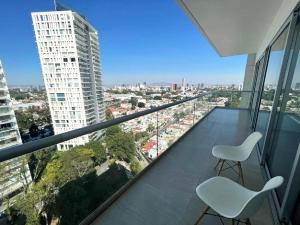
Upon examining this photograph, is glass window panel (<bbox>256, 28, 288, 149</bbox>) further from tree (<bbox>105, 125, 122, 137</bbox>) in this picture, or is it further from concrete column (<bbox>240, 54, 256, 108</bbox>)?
concrete column (<bbox>240, 54, 256, 108</bbox>)

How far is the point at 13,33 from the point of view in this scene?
1024 cm

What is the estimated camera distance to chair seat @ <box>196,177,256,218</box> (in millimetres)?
1229

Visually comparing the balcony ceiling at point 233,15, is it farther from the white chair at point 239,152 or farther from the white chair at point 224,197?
the white chair at point 224,197

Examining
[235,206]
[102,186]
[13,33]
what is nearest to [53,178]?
[102,186]

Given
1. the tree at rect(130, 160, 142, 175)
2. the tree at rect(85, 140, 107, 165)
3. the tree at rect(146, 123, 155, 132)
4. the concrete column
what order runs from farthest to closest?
the concrete column → the tree at rect(146, 123, 155, 132) → the tree at rect(130, 160, 142, 175) → the tree at rect(85, 140, 107, 165)

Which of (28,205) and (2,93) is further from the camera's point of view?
(2,93)

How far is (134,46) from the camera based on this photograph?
731 inches

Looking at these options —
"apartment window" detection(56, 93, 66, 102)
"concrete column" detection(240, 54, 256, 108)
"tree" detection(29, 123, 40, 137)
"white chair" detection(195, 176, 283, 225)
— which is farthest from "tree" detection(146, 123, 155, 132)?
"concrete column" detection(240, 54, 256, 108)

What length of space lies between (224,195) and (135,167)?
1.29 meters

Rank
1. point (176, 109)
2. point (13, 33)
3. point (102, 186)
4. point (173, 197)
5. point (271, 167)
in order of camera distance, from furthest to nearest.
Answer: point (13, 33), point (176, 109), point (271, 167), point (173, 197), point (102, 186)

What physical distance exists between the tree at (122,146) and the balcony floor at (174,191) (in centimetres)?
46

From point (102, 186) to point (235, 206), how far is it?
4.43 feet

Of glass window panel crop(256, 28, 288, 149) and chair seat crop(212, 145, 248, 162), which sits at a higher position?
glass window panel crop(256, 28, 288, 149)

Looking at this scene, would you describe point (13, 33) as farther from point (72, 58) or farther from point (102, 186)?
point (102, 186)
